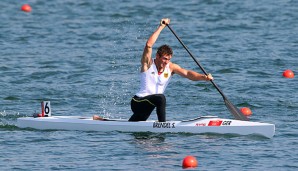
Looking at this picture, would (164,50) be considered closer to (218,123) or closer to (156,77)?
(156,77)

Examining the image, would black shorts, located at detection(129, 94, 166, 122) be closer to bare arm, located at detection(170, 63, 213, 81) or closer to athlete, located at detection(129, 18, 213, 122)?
athlete, located at detection(129, 18, 213, 122)

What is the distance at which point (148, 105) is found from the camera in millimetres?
14453

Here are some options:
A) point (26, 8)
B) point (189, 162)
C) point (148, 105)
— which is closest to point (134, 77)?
point (148, 105)

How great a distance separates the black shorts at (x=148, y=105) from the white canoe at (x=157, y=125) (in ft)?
0.49

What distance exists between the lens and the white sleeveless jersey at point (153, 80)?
14250mm

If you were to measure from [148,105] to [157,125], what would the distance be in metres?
0.41

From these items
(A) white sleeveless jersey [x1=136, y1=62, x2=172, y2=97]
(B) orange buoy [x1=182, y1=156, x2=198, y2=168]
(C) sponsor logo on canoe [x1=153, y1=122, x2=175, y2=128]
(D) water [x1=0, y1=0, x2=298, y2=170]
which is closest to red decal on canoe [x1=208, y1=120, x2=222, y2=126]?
(D) water [x1=0, y1=0, x2=298, y2=170]

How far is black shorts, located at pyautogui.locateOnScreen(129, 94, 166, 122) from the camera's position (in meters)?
14.3

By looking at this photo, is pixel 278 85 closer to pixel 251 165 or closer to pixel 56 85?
pixel 56 85

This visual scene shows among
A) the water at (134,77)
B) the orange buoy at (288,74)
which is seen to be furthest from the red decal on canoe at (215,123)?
the orange buoy at (288,74)

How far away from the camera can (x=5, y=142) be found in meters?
14.4

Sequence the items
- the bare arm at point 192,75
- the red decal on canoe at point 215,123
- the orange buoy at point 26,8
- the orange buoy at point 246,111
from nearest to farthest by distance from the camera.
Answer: the bare arm at point 192,75
the red decal on canoe at point 215,123
the orange buoy at point 246,111
the orange buoy at point 26,8

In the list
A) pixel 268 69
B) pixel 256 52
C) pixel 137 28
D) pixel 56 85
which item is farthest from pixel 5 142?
pixel 137 28

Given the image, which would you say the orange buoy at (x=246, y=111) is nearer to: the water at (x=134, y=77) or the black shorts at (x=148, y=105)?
the water at (x=134, y=77)
